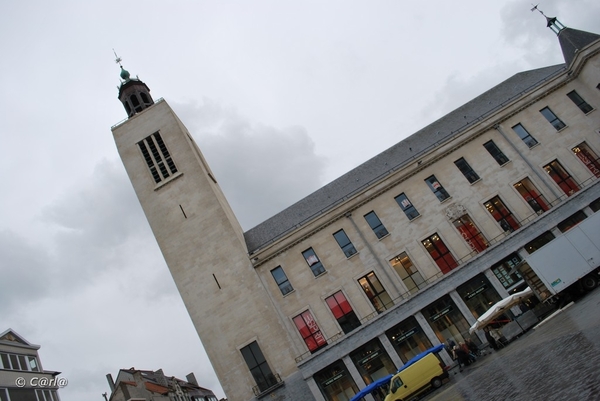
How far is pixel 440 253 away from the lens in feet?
111

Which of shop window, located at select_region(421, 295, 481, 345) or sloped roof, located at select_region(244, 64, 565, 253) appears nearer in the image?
shop window, located at select_region(421, 295, 481, 345)

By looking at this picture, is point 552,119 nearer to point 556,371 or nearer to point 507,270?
point 507,270

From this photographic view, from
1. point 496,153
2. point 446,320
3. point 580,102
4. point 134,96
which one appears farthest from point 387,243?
point 134,96

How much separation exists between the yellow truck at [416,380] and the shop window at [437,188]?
16388mm

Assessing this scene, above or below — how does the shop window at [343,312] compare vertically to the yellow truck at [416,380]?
above

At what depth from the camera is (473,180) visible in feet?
117

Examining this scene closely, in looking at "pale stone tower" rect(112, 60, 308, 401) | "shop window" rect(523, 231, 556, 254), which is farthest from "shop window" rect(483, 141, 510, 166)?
"pale stone tower" rect(112, 60, 308, 401)

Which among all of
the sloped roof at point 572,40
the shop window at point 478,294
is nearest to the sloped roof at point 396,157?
the sloped roof at point 572,40

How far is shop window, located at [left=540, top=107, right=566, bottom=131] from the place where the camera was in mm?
36625

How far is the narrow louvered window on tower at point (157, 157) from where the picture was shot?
1585 inches

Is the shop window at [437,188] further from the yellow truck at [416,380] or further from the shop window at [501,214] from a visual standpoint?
the yellow truck at [416,380]

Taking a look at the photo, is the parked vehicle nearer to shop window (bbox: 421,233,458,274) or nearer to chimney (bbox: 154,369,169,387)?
shop window (bbox: 421,233,458,274)

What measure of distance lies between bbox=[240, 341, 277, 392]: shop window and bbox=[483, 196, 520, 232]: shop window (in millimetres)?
21301

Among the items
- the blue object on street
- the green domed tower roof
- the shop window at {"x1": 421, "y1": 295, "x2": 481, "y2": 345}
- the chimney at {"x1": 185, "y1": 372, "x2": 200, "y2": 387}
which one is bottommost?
the blue object on street
